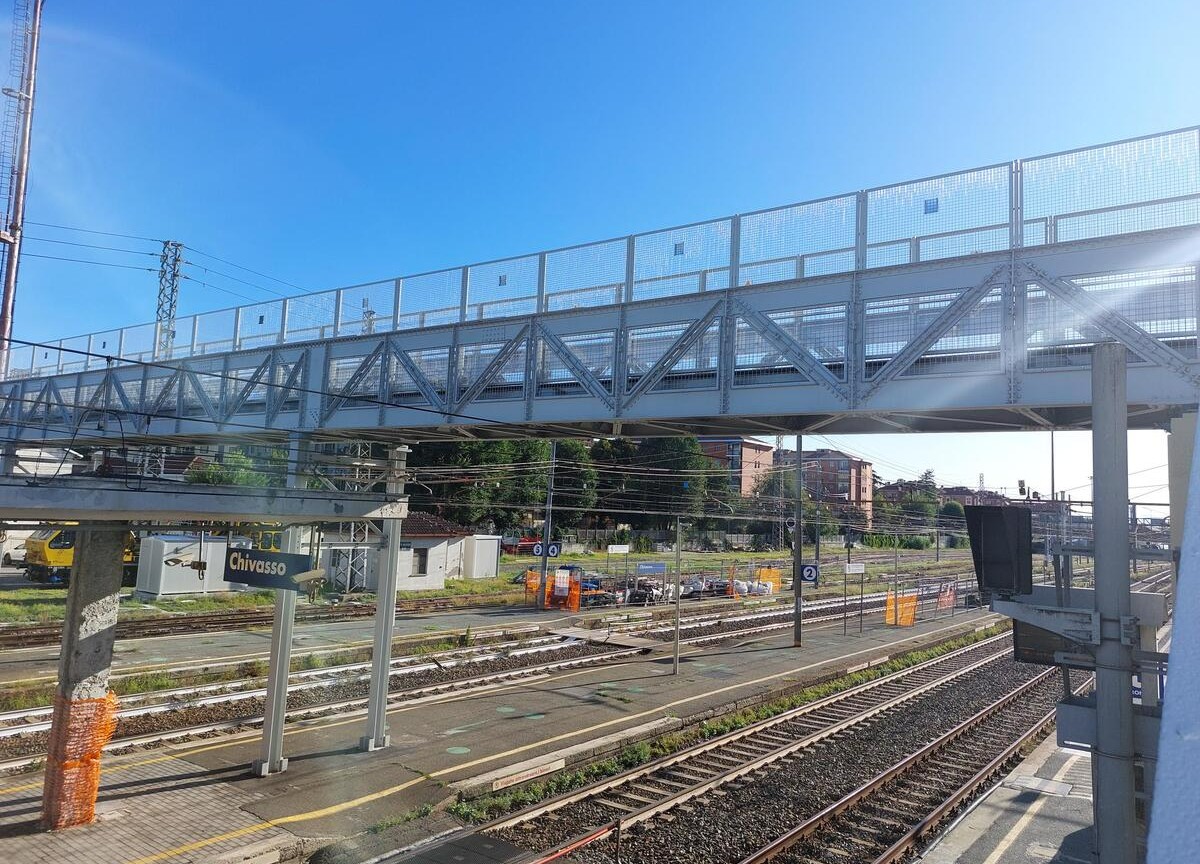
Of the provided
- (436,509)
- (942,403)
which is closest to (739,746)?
(942,403)

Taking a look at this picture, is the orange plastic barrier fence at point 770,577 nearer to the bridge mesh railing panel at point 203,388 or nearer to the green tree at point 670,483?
the green tree at point 670,483

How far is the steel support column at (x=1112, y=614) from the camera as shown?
16.7 feet

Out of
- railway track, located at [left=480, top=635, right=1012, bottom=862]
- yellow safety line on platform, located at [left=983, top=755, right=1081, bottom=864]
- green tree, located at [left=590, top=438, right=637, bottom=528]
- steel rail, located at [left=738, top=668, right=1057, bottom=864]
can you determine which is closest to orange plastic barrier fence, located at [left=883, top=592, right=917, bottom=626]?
steel rail, located at [left=738, top=668, right=1057, bottom=864]

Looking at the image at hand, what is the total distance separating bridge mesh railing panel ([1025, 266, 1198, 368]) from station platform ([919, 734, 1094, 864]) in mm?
5963

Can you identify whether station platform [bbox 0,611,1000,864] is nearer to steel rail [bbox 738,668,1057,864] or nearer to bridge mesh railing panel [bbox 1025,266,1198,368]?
steel rail [bbox 738,668,1057,864]

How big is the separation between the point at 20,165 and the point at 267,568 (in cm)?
3638

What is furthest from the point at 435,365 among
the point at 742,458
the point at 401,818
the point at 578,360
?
the point at 742,458

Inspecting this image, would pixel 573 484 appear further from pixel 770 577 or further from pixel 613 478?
pixel 770 577

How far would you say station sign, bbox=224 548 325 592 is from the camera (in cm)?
1083

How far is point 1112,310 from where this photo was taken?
804 centimetres

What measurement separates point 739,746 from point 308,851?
7.64 metres

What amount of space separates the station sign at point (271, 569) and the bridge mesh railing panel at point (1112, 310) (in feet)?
30.5

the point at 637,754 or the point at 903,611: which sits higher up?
the point at 903,611

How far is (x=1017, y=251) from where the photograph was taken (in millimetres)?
8547
